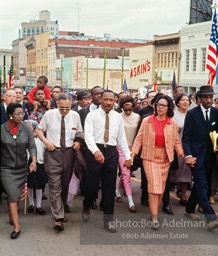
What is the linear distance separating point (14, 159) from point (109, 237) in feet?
5.16

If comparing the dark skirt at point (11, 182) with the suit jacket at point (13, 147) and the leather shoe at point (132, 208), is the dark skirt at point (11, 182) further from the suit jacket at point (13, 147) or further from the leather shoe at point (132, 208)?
the leather shoe at point (132, 208)

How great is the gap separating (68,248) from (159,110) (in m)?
2.27

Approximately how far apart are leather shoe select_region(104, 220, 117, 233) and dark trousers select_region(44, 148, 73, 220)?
0.61m

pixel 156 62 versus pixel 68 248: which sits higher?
pixel 156 62

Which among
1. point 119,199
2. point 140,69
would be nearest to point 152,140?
point 119,199

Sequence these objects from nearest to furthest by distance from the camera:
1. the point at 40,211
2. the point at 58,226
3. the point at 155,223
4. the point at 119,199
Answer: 1. the point at 58,226
2. the point at 155,223
3. the point at 40,211
4. the point at 119,199

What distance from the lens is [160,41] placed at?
47219mm

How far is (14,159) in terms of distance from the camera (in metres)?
6.21

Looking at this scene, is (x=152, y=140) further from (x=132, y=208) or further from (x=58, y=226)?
(x=58, y=226)

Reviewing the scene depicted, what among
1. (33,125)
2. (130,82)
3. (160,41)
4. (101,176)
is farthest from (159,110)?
(130,82)

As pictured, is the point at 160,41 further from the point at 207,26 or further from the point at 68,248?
the point at 68,248

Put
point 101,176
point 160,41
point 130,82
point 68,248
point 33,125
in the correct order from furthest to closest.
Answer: point 130,82
point 160,41
point 33,125
point 101,176
point 68,248

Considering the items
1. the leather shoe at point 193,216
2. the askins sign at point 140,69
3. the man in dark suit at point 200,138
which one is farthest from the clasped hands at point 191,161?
the askins sign at point 140,69

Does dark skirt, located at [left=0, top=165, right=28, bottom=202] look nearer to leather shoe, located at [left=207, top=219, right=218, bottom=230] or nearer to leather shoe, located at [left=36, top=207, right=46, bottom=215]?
leather shoe, located at [left=36, top=207, right=46, bottom=215]
